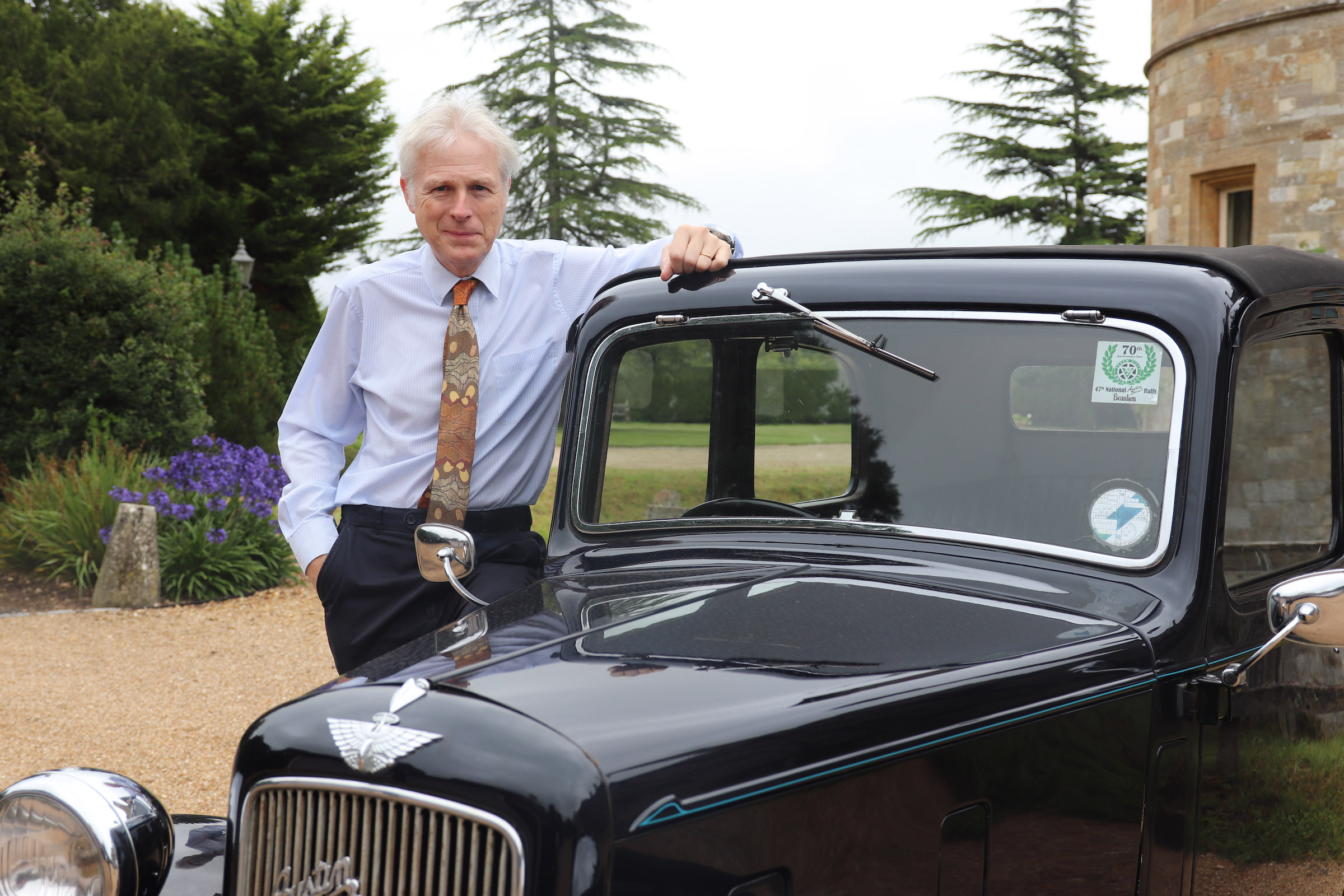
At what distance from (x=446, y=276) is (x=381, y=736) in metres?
1.84

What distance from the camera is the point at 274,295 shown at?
2669 centimetres

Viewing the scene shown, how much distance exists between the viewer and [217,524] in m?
9.99

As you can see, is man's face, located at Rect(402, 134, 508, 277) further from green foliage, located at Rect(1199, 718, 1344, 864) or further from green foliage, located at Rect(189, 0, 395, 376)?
green foliage, located at Rect(189, 0, 395, 376)

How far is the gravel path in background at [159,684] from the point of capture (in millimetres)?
5730

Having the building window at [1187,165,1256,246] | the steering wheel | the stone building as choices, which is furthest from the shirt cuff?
the building window at [1187,165,1256,246]

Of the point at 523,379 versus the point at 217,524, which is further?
the point at 217,524

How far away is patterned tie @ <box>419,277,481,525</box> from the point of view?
2.91 m

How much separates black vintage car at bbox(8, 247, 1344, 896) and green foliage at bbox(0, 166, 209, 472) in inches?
390

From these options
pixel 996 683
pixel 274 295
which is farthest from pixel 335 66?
pixel 996 683

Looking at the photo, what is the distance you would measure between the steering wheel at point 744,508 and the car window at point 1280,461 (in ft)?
2.75

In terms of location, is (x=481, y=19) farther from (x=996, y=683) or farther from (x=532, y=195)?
(x=996, y=683)

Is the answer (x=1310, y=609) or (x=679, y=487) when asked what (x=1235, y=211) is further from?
(x=1310, y=609)

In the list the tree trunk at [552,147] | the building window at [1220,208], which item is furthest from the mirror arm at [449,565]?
the tree trunk at [552,147]

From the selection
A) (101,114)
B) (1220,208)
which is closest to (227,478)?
(1220,208)
